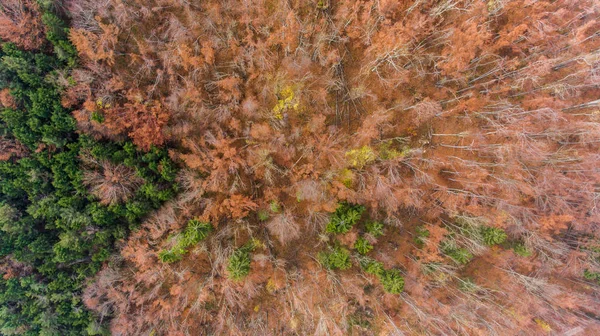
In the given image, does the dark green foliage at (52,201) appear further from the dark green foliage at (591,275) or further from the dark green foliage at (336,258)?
the dark green foliage at (591,275)

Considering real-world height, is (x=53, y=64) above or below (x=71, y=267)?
above

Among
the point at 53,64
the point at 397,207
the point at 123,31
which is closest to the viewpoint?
the point at 53,64

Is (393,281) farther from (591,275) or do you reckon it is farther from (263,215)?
(591,275)

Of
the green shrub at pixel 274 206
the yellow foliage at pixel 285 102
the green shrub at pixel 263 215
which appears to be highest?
the yellow foliage at pixel 285 102

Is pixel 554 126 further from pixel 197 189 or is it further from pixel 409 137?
pixel 197 189

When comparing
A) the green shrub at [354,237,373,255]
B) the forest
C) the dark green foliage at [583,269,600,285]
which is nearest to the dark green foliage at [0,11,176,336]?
the forest

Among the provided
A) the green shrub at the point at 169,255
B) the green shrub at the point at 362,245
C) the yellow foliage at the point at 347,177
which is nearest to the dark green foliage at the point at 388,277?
the green shrub at the point at 362,245

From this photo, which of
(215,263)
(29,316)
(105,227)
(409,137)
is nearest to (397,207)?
(409,137)
